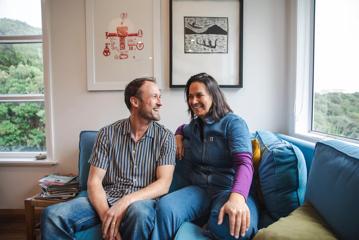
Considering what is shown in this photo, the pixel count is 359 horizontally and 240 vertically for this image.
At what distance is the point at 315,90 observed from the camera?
2.17 meters

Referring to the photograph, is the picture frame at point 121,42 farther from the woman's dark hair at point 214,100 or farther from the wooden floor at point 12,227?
the wooden floor at point 12,227

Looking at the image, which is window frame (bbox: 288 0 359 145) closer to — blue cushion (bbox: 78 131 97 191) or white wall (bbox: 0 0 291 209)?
white wall (bbox: 0 0 291 209)

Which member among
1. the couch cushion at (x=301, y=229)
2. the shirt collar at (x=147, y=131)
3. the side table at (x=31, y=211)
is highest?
the shirt collar at (x=147, y=131)

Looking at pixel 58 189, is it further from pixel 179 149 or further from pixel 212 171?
pixel 212 171

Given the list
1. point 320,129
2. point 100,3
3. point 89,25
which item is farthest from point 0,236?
point 320,129

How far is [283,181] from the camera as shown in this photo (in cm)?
138

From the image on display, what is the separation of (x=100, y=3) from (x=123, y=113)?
0.91 meters

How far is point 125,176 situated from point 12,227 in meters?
1.41

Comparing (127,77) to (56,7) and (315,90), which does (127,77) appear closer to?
(56,7)

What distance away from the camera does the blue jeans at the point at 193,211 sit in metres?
1.31

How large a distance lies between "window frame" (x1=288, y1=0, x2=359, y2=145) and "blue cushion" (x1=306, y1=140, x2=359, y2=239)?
3.10 feet

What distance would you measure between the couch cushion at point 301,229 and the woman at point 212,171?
0.67 feet

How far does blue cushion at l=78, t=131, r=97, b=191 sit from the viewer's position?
1988 millimetres

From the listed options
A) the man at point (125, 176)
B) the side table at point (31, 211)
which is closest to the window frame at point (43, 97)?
the side table at point (31, 211)
